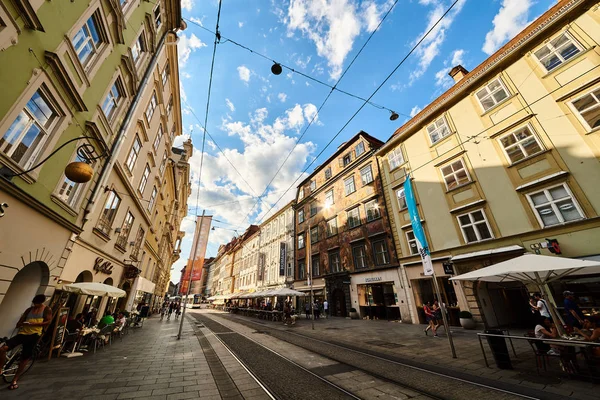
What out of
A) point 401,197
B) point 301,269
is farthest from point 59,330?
point 301,269

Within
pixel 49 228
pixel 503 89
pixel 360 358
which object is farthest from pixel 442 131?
pixel 49 228

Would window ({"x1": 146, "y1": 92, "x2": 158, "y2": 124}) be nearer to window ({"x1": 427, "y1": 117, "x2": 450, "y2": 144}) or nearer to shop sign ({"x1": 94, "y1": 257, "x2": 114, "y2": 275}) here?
shop sign ({"x1": 94, "y1": 257, "x2": 114, "y2": 275})

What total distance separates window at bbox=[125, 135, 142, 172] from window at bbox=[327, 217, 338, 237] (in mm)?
18378

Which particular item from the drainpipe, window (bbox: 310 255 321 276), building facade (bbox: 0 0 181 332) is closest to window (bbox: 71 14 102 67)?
building facade (bbox: 0 0 181 332)

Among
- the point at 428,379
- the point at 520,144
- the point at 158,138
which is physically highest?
the point at 158,138

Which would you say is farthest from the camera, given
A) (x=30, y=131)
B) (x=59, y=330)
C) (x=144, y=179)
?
(x=144, y=179)

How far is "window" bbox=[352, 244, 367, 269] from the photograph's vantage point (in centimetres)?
2042

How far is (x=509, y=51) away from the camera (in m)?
13.4

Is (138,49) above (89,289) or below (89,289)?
above

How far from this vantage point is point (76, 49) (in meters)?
8.16

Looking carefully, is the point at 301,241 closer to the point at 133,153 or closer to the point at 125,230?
the point at 125,230

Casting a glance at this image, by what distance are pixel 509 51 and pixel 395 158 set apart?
358 inches

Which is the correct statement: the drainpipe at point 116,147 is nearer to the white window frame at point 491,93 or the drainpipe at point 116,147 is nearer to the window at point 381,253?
the window at point 381,253

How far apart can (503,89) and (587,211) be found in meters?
8.26
